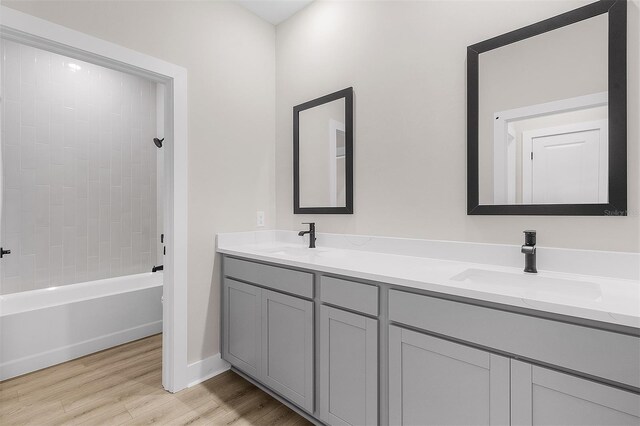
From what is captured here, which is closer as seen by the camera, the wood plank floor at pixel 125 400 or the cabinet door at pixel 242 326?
the wood plank floor at pixel 125 400

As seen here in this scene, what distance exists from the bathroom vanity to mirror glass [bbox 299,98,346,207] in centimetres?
40

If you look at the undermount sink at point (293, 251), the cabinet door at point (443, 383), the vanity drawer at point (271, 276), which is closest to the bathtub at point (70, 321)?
the vanity drawer at point (271, 276)

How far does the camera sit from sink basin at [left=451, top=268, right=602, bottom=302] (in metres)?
1.18

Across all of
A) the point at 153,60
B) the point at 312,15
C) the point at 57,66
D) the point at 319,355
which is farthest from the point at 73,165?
the point at 319,355

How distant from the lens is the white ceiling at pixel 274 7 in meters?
2.30

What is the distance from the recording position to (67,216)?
2.84m

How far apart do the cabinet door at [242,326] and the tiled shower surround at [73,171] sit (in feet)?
5.59

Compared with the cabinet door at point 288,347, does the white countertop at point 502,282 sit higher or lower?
higher

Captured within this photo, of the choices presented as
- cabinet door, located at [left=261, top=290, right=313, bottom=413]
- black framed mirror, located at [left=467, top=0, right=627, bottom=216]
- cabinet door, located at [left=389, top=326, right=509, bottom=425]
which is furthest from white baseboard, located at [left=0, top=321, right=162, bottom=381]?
black framed mirror, located at [left=467, top=0, right=627, bottom=216]

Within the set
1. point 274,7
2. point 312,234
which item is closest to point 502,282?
point 312,234

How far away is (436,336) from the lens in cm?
115

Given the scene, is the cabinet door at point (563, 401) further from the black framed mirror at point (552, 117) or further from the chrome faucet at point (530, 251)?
the black framed mirror at point (552, 117)

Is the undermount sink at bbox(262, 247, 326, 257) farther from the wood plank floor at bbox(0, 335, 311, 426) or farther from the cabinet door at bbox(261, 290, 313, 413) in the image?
the wood plank floor at bbox(0, 335, 311, 426)

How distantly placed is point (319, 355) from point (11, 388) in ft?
6.56
